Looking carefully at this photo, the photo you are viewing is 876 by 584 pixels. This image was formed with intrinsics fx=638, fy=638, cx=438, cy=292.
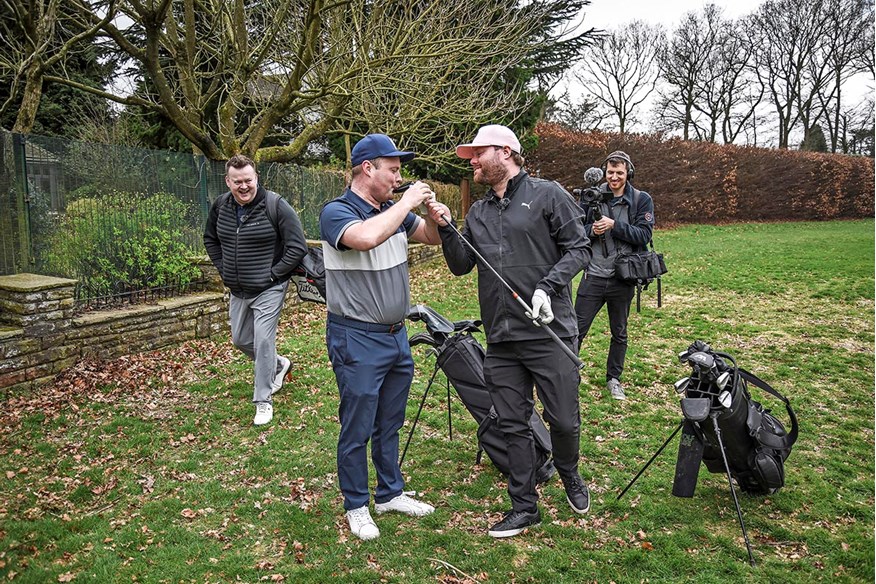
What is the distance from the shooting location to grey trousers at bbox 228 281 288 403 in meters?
5.12

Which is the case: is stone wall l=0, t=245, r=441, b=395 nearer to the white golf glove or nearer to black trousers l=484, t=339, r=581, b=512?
black trousers l=484, t=339, r=581, b=512

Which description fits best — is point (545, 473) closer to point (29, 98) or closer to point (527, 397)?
point (527, 397)

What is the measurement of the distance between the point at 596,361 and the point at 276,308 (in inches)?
134

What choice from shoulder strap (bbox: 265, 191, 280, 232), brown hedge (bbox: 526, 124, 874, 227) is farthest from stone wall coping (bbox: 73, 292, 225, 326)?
brown hedge (bbox: 526, 124, 874, 227)

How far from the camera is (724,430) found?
3395 millimetres

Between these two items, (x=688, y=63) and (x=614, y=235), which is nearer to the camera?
(x=614, y=235)

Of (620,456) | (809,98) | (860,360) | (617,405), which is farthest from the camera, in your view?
(809,98)

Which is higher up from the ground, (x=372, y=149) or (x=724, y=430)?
(x=372, y=149)

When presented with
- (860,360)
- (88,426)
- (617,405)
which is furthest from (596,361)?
(88,426)

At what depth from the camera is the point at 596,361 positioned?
6703 millimetres

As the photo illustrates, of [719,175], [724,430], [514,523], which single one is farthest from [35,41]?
[719,175]

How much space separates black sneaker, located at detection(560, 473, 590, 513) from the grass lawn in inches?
2.6

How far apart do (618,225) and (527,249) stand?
2.27 metres

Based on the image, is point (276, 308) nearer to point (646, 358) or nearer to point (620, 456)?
point (620, 456)
